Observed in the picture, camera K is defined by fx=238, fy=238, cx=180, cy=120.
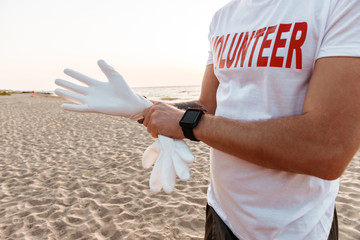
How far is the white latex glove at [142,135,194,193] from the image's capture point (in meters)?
0.89

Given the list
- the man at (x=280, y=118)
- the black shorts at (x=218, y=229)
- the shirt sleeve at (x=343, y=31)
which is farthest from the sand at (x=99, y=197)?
the shirt sleeve at (x=343, y=31)

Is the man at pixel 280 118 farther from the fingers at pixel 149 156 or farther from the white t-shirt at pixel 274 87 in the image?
the fingers at pixel 149 156

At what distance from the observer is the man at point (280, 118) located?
0.61 meters

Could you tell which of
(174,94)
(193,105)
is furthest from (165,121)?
(174,94)

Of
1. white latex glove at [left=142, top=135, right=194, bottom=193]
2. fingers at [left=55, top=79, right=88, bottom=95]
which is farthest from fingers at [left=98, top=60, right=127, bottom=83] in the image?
white latex glove at [left=142, top=135, right=194, bottom=193]

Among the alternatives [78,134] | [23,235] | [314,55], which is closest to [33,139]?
[78,134]

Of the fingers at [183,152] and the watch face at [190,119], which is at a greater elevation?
the watch face at [190,119]

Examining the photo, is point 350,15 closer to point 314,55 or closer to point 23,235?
point 314,55

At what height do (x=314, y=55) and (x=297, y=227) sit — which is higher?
(x=314, y=55)

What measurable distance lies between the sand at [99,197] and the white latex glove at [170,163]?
1915mm

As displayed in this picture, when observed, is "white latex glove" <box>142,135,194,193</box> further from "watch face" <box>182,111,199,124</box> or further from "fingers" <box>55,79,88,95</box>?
"fingers" <box>55,79,88,95</box>

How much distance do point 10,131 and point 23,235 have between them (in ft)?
21.4

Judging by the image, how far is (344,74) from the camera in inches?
23.3

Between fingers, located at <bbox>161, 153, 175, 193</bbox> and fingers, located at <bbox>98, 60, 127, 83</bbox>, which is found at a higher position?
fingers, located at <bbox>98, 60, 127, 83</bbox>
